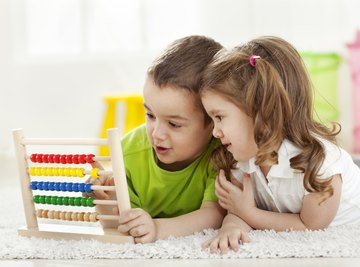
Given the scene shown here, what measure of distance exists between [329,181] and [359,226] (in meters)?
0.21

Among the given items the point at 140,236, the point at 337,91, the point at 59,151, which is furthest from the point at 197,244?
the point at 59,151

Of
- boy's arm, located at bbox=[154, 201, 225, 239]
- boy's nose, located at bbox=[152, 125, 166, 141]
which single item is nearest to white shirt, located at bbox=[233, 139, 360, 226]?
boy's arm, located at bbox=[154, 201, 225, 239]

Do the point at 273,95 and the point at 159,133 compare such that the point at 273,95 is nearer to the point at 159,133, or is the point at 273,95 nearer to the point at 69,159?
the point at 159,133

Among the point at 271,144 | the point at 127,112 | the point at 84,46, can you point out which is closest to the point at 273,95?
the point at 271,144

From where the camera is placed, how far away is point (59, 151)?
4.05 meters

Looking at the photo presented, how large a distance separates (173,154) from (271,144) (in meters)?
0.25

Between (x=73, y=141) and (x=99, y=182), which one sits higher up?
(x=73, y=141)

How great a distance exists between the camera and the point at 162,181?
1.76 meters

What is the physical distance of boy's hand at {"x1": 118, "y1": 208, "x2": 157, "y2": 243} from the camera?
1.56 metres

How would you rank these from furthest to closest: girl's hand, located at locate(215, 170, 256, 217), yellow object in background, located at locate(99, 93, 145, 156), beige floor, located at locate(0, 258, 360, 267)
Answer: yellow object in background, located at locate(99, 93, 145, 156)
girl's hand, located at locate(215, 170, 256, 217)
beige floor, located at locate(0, 258, 360, 267)

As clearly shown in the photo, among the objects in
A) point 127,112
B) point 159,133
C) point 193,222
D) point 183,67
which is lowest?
point 127,112

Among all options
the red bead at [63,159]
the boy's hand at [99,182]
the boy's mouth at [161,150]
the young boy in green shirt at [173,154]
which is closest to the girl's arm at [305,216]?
the young boy in green shirt at [173,154]

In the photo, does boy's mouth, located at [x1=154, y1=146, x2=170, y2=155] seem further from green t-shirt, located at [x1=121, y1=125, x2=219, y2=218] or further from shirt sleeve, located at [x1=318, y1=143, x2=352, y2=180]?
shirt sleeve, located at [x1=318, y1=143, x2=352, y2=180]

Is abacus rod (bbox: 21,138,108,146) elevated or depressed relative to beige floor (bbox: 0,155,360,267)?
elevated
